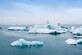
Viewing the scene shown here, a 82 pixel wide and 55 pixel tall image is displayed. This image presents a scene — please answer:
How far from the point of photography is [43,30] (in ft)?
74.7

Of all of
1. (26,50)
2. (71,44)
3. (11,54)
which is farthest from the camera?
(71,44)

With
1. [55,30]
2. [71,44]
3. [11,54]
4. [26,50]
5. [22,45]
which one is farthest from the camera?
[55,30]

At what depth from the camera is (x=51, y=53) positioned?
933cm

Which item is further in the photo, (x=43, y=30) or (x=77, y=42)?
(x=43, y=30)

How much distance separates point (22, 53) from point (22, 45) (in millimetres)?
1827

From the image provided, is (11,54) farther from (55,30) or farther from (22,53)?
(55,30)

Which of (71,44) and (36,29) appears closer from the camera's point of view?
(71,44)

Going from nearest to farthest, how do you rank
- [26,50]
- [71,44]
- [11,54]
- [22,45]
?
[11,54] → [26,50] → [22,45] → [71,44]

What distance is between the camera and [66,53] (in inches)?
366

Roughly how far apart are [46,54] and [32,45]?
2.38m

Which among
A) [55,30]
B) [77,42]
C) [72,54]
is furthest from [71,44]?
[55,30]

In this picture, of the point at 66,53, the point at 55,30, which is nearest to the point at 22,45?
the point at 66,53

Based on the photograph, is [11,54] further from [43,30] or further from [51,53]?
[43,30]

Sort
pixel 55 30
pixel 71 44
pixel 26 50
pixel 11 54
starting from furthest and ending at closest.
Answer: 1. pixel 55 30
2. pixel 71 44
3. pixel 26 50
4. pixel 11 54
